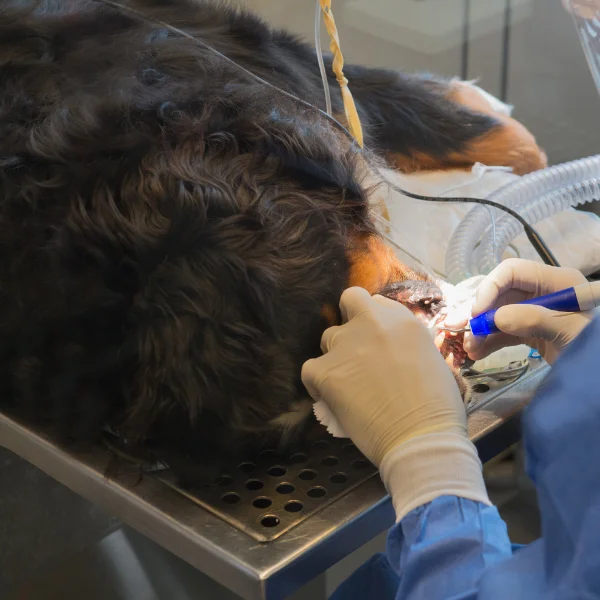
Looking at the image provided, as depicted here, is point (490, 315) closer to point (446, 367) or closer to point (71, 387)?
point (446, 367)

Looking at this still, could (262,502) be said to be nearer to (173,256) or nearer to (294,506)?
(294,506)

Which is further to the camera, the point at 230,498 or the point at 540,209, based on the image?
the point at 540,209

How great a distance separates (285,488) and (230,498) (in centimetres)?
6

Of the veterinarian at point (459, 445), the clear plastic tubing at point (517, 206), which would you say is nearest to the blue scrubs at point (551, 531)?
the veterinarian at point (459, 445)

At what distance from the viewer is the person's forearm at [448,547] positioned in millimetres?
561

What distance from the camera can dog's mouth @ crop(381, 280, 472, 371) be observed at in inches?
31.0

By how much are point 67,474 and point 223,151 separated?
388 millimetres

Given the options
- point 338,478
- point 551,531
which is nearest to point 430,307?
point 338,478

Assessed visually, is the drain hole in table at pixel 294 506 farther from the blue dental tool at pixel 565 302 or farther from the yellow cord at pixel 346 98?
the yellow cord at pixel 346 98

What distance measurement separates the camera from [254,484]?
2.33 ft

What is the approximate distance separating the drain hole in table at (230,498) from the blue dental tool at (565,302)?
1.02 feet

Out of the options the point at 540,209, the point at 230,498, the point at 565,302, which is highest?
the point at 565,302

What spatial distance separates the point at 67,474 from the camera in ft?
2.52

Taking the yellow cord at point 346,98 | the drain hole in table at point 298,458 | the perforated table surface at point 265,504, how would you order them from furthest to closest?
the yellow cord at point 346,98
the drain hole in table at point 298,458
the perforated table surface at point 265,504
